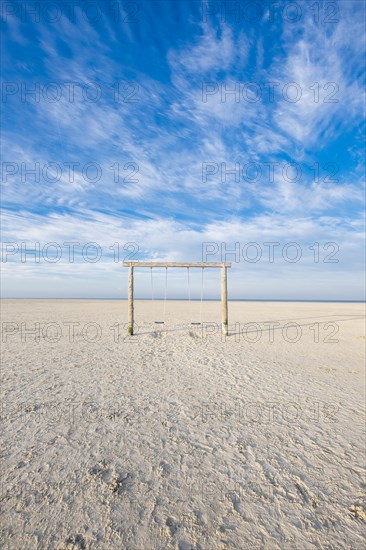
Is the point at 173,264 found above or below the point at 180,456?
above

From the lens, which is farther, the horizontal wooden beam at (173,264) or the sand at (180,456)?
the horizontal wooden beam at (173,264)

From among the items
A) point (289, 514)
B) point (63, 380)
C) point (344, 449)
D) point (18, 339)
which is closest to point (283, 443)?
point (344, 449)

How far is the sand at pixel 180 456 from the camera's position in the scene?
284 centimetres

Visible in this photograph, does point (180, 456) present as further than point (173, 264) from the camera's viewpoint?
No

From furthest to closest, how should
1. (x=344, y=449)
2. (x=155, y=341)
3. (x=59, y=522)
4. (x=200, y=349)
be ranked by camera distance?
(x=155, y=341)
(x=200, y=349)
(x=344, y=449)
(x=59, y=522)

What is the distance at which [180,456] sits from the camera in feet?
13.3

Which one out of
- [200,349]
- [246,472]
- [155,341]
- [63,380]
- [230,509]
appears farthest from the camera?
[155,341]

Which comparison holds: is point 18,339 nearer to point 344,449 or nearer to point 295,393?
point 295,393

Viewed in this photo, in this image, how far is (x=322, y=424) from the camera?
16.8 feet

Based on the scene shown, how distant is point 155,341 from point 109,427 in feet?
24.2

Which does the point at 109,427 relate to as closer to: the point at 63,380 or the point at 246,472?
the point at 246,472

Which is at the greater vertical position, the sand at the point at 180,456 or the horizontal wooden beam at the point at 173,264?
the horizontal wooden beam at the point at 173,264

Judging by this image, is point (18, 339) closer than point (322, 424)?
No

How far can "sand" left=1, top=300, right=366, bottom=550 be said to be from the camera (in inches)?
112
